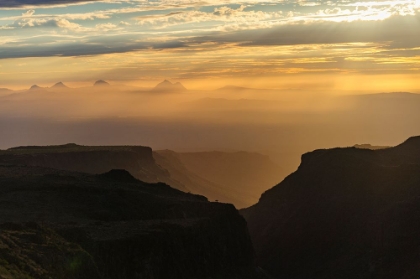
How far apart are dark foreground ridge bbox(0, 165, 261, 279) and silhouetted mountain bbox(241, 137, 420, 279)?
18558 millimetres

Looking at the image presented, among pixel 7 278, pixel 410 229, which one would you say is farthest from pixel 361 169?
pixel 7 278

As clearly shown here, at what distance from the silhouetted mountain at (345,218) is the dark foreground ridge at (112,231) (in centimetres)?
1856

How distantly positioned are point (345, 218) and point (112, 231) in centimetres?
5436

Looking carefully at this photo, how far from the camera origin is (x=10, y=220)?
3472 inches

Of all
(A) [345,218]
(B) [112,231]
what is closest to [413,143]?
(A) [345,218]

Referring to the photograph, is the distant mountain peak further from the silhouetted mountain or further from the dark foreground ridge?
the dark foreground ridge

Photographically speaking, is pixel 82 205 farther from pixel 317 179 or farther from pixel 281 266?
pixel 317 179

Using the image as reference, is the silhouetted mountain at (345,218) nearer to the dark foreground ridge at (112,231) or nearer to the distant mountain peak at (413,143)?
the distant mountain peak at (413,143)

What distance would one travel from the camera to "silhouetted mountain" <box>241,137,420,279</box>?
390ft

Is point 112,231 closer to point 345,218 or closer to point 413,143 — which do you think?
point 345,218

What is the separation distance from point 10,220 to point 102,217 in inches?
558

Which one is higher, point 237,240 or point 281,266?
point 237,240

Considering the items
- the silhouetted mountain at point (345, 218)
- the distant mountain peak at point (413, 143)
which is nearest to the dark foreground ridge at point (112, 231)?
the silhouetted mountain at point (345, 218)

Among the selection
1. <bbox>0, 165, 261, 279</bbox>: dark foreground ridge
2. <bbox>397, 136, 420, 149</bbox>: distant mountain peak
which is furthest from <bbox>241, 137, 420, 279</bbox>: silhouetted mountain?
<bbox>0, 165, 261, 279</bbox>: dark foreground ridge
